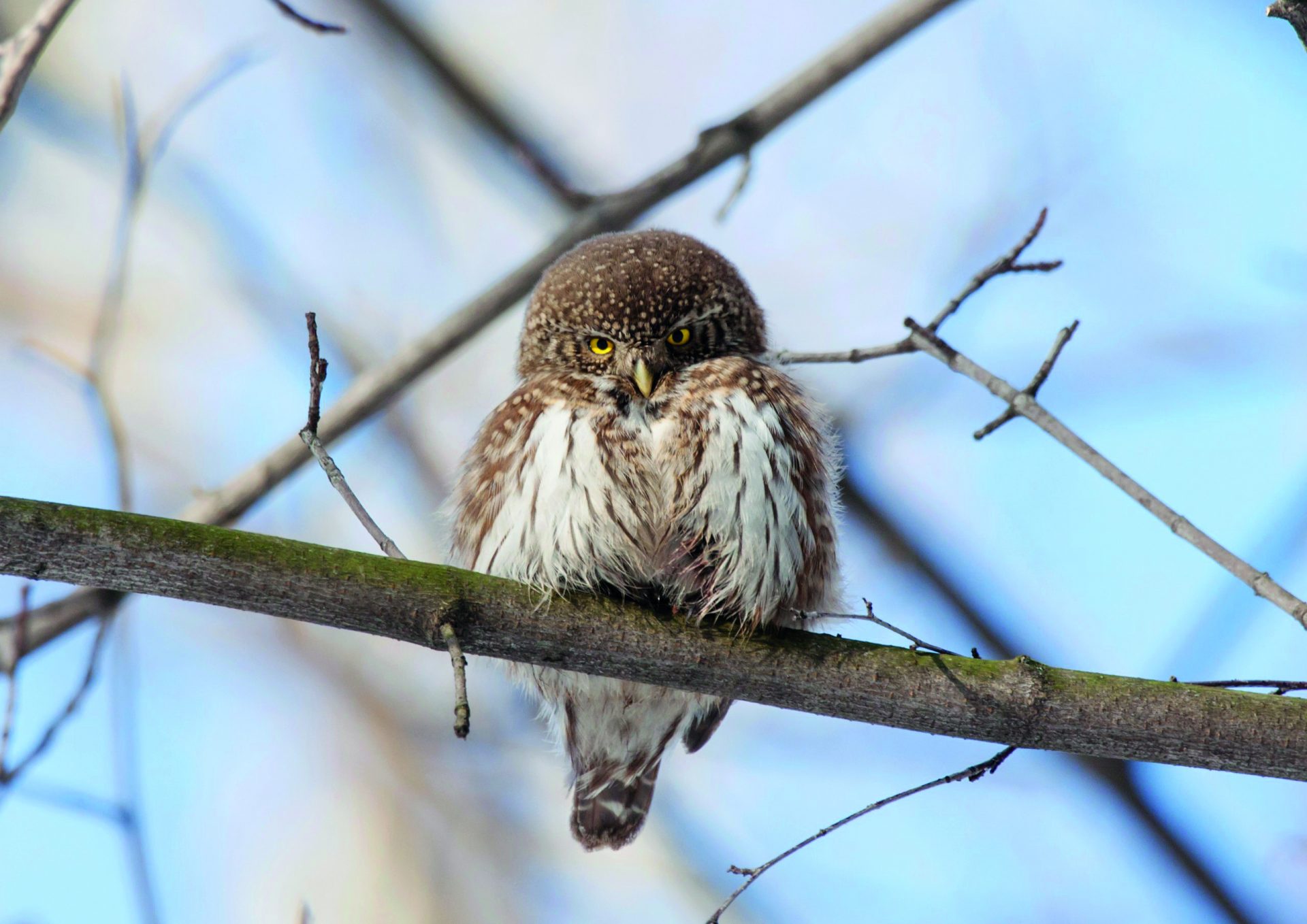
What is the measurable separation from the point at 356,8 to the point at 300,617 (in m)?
4.18

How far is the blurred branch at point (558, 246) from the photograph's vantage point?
441cm

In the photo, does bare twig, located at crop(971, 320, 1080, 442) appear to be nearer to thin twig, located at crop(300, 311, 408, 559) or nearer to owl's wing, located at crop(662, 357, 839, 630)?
owl's wing, located at crop(662, 357, 839, 630)

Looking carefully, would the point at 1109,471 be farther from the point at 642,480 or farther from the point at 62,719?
the point at 62,719

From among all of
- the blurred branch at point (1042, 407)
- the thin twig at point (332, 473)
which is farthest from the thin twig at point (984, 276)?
the thin twig at point (332, 473)

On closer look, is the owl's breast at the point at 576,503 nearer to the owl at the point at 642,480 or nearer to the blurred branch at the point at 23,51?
the owl at the point at 642,480

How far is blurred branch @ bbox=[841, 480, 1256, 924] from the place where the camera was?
17.2ft

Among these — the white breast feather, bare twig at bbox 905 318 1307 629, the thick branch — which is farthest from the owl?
bare twig at bbox 905 318 1307 629

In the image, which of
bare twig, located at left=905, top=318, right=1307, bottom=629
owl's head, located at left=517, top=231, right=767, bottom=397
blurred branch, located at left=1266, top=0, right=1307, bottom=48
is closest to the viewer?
blurred branch, located at left=1266, top=0, right=1307, bottom=48

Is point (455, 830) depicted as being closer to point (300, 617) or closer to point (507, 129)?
point (507, 129)

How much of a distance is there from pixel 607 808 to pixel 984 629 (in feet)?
6.87

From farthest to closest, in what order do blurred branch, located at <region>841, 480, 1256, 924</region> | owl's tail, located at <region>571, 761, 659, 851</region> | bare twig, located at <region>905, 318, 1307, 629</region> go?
blurred branch, located at <region>841, 480, 1256, 924</region>, owl's tail, located at <region>571, 761, 659, 851</region>, bare twig, located at <region>905, 318, 1307, 629</region>

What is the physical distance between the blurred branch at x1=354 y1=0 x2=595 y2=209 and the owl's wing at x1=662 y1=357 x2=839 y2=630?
197 centimetres

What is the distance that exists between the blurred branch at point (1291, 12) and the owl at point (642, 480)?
70.3 inches

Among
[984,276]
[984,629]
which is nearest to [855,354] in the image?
[984,276]
